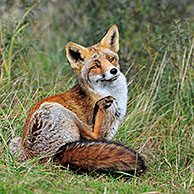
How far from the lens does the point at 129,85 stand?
7195mm

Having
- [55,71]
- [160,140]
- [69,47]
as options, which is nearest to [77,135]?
[69,47]

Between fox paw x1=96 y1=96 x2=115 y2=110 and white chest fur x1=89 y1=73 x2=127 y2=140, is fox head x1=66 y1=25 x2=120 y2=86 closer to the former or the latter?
white chest fur x1=89 y1=73 x2=127 y2=140

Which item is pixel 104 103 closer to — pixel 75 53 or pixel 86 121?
pixel 86 121

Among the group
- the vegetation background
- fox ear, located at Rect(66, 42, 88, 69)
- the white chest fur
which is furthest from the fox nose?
the vegetation background

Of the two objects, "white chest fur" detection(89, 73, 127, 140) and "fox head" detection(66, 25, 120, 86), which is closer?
"fox head" detection(66, 25, 120, 86)

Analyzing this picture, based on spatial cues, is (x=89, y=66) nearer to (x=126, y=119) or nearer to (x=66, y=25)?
(x=126, y=119)

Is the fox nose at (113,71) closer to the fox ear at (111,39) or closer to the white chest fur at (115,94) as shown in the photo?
the white chest fur at (115,94)

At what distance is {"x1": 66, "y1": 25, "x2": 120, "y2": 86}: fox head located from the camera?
4.51 m

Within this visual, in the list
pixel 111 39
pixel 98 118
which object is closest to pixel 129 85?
pixel 111 39

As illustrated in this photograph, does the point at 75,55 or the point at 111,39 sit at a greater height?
the point at 111,39

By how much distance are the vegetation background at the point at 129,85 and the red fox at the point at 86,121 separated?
216 millimetres

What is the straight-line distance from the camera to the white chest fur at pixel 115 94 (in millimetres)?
4699

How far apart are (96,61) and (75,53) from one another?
16.4 inches

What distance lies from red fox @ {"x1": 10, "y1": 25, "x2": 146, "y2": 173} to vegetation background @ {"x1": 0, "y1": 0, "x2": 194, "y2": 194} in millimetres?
216
